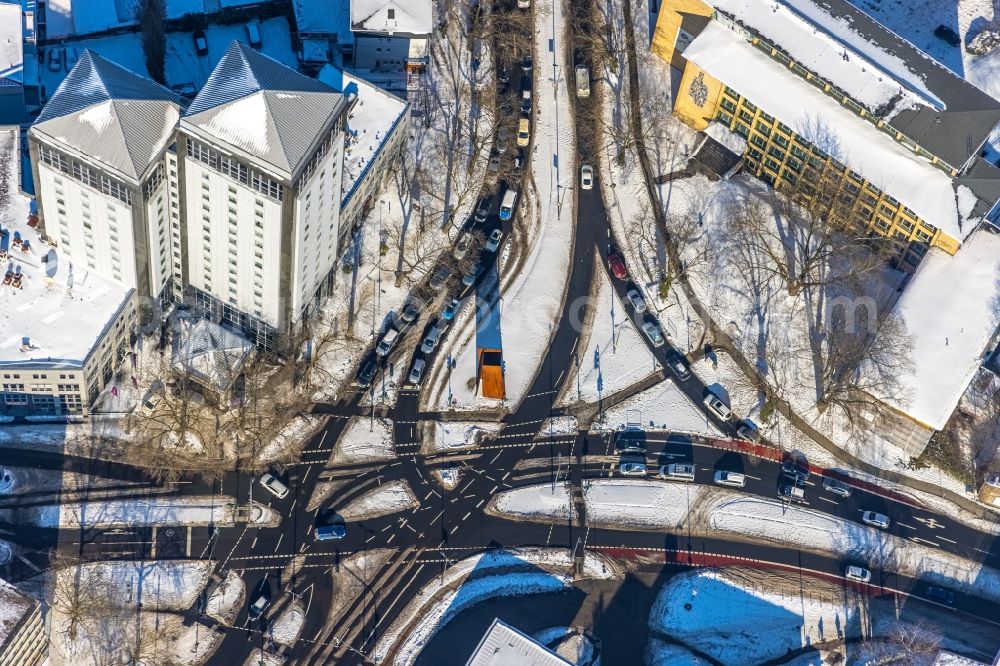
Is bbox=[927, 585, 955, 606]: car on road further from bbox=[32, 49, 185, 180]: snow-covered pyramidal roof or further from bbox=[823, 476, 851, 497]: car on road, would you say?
bbox=[32, 49, 185, 180]: snow-covered pyramidal roof

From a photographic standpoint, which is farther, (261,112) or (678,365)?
(678,365)

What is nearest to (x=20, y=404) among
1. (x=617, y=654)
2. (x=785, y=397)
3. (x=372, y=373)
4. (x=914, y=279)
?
(x=372, y=373)

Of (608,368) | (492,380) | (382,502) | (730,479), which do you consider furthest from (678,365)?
(382,502)

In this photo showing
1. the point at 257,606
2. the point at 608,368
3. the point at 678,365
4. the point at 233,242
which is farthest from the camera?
the point at 678,365

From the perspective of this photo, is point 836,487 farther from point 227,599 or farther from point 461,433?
point 227,599

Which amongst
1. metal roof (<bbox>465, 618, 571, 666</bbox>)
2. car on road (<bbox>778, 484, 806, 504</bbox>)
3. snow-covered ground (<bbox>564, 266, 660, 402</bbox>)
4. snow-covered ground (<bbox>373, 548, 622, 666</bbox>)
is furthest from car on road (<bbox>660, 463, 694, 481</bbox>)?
metal roof (<bbox>465, 618, 571, 666</bbox>)

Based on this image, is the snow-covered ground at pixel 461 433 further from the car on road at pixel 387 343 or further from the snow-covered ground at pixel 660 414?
the snow-covered ground at pixel 660 414

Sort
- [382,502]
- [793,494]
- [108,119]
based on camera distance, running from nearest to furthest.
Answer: [108,119], [382,502], [793,494]
